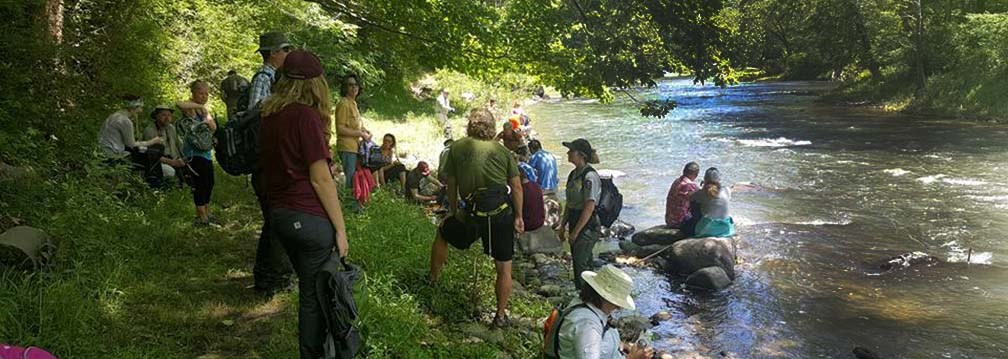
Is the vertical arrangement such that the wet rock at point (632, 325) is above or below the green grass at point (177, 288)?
below

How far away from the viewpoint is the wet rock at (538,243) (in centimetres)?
952

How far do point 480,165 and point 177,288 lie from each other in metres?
2.37

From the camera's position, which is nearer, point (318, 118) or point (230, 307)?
point (318, 118)

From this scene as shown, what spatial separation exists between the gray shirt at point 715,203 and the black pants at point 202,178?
6326 millimetres

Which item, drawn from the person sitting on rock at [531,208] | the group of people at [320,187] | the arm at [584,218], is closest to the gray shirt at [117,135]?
the group of people at [320,187]

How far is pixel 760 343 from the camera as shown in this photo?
694cm

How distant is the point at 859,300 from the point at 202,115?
303 inches

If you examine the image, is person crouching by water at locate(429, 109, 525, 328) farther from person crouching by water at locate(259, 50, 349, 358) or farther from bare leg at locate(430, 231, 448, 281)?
person crouching by water at locate(259, 50, 349, 358)

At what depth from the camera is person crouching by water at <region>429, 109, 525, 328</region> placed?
4.85 metres

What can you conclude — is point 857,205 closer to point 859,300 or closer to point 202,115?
point 859,300

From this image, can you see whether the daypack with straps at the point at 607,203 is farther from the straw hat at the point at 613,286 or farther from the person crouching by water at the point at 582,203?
the straw hat at the point at 613,286

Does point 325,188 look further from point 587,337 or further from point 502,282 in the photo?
point 502,282

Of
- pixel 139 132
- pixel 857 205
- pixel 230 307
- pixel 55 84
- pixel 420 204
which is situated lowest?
pixel 857 205

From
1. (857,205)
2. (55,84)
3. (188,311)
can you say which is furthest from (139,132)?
Result: (857,205)
